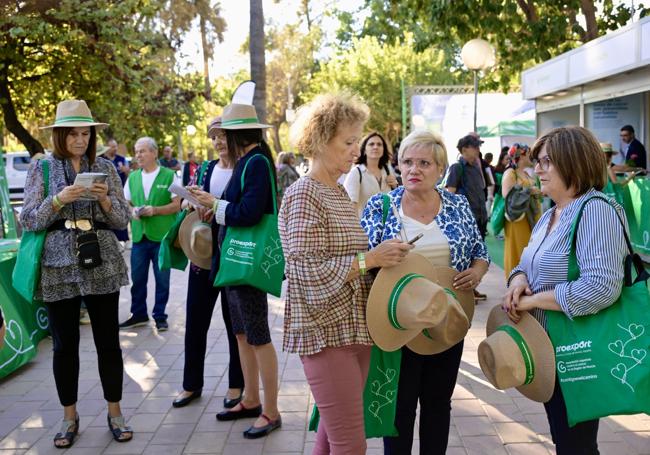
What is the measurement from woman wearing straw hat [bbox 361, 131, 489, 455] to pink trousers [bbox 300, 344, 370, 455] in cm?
41

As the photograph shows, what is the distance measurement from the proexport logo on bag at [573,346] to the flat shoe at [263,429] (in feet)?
7.17

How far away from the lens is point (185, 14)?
33.1m

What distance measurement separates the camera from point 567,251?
2.62 meters

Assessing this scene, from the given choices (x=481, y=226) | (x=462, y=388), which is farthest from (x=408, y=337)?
(x=481, y=226)

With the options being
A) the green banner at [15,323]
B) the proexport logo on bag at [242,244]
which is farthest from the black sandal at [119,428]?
the green banner at [15,323]

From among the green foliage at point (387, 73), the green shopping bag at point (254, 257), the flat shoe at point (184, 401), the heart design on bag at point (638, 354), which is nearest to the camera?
the heart design on bag at point (638, 354)

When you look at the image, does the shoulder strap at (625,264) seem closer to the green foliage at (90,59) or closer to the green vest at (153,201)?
the green vest at (153,201)

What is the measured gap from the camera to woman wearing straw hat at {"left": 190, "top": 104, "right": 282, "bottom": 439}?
3959mm

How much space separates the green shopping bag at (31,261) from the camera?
394cm

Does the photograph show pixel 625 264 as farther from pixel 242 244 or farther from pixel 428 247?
pixel 242 244

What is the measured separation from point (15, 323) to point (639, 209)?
858 centimetres

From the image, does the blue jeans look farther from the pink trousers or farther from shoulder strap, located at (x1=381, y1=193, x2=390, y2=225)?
the pink trousers

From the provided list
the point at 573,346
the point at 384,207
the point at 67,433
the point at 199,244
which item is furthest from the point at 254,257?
the point at 573,346

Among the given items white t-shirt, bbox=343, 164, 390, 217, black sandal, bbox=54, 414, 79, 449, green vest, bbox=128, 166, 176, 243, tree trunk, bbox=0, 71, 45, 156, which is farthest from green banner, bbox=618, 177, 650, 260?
tree trunk, bbox=0, 71, 45, 156
